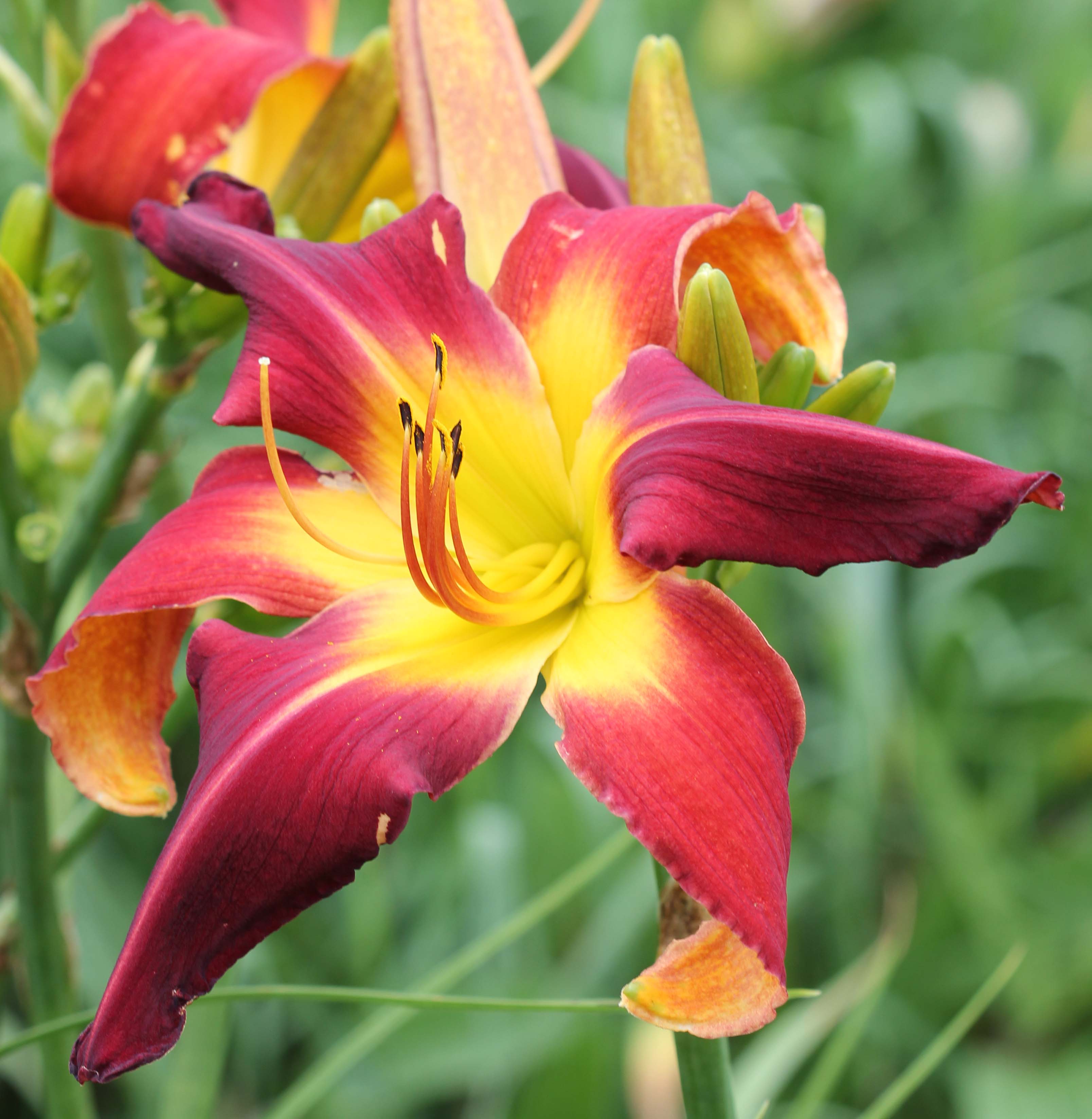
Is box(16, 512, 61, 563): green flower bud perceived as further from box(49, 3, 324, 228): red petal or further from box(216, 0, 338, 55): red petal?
box(216, 0, 338, 55): red petal

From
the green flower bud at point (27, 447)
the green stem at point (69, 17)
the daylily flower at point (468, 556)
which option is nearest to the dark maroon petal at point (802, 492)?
the daylily flower at point (468, 556)

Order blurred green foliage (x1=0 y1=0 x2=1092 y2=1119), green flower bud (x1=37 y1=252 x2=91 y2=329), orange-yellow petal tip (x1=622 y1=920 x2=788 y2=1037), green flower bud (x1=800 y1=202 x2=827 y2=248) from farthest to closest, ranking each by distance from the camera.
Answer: blurred green foliage (x1=0 y1=0 x2=1092 y2=1119)
green flower bud (x1=37 y1=252 x2=91 y2=329)
green flower bud (x1=800 y1=202 x2=827 y2=248)
orange-yellow petal tip (x1=622 y1=920 x2=788 y2=1037)

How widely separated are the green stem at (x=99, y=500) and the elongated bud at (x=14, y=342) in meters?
→ 0.04

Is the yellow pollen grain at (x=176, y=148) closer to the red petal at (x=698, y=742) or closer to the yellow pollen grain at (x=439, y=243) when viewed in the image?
Answer: the yellow pollen grain at (x=439, y=243)

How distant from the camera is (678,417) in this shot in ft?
1.11

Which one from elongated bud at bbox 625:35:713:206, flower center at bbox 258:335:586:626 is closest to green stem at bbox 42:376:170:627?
flower center at bbox 258:335:586:626

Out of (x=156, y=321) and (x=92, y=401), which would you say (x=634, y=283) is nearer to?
(x=156, y=321)

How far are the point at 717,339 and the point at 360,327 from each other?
0.40ft

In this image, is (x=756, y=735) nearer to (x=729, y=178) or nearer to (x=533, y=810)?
(x=533, y=810)

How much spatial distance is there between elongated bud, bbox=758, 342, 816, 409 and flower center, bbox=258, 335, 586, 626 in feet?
0.29

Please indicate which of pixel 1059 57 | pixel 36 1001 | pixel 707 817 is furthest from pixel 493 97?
pixel 1059 57

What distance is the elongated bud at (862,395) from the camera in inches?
15.1

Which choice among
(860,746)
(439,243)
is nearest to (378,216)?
(439,243)

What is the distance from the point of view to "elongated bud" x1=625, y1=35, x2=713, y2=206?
43cm
